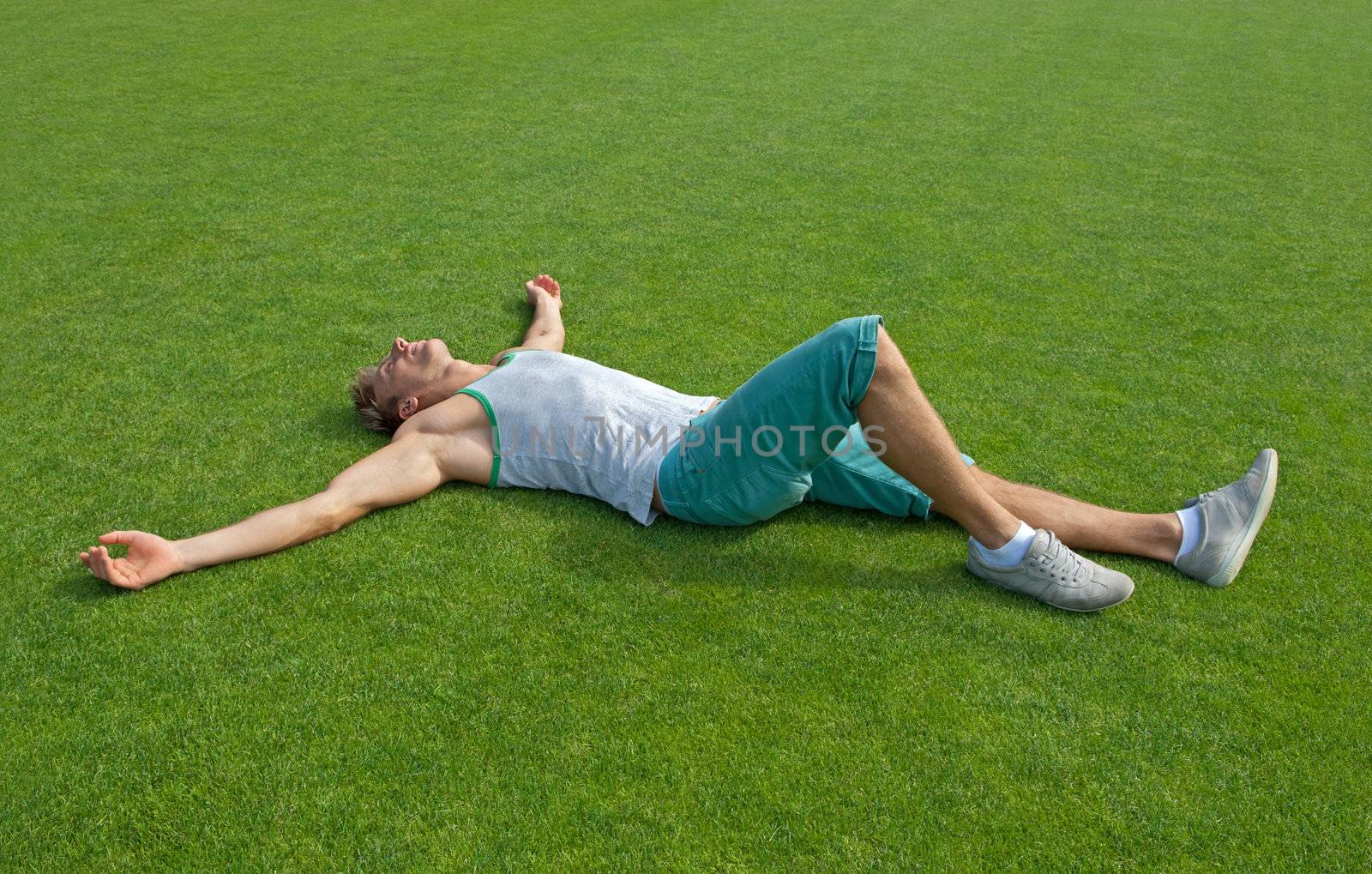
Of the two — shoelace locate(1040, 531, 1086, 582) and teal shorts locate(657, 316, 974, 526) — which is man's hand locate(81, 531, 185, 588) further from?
shoelace locate(1040, 531, 1086, 582)

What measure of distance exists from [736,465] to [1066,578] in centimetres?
103

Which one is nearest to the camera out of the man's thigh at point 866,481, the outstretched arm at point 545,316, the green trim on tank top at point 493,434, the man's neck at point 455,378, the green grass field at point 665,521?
the green grass field at point 665,521

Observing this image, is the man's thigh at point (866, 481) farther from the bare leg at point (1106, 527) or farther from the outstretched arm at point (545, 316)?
the outstretched arm at point (545, 316)

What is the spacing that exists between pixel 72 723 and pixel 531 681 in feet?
3.91

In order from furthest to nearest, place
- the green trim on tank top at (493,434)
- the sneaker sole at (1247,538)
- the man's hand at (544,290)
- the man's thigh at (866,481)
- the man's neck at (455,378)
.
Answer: the man's hand at (544,290) → the man's neck at (455,378) → the green trim on tank top at (493,434) → the man's thigh at (866,481) → the sneaker sole at (1247,538)

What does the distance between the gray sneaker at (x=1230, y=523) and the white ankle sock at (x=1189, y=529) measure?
0.5 inches

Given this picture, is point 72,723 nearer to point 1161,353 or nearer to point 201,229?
point 201,229

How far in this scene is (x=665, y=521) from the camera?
341 centimetres

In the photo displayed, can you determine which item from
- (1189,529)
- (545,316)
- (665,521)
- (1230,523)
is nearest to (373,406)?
(545,316)

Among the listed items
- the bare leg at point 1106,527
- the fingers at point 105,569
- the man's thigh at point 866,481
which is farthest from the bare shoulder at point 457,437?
the bare leg at point 1106,527

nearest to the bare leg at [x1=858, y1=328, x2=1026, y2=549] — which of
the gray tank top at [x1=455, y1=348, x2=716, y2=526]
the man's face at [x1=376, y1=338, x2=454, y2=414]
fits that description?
the gray tank top at [x1=455, y1=348, x2=716, y2=526]

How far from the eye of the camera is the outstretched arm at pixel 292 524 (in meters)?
3.05

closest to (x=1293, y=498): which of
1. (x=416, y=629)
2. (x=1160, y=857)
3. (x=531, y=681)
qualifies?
(x=1160, y=857)

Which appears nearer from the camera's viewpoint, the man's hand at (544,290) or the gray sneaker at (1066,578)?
the gray sneaker at (1066,578)
